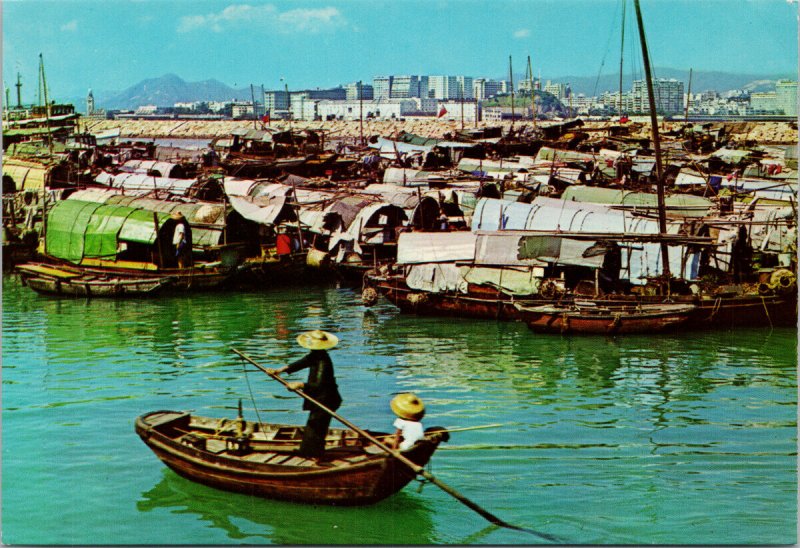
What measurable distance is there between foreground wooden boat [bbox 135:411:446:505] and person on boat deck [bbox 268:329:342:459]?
0.23 m

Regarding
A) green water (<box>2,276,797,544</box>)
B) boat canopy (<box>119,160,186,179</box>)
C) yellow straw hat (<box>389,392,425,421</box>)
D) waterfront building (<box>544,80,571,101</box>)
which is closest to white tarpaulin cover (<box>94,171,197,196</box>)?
boat canopy (<box>119,160,186,179</box>)

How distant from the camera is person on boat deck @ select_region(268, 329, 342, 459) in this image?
34.1 ft

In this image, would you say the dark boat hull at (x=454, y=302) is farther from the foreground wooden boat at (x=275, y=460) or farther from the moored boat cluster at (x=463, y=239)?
the foreground wooden boat at (x=275, y=460)

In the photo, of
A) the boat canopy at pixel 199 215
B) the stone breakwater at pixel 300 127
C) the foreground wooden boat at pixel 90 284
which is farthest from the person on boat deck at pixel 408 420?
the stone breakwater at pixel 300 127

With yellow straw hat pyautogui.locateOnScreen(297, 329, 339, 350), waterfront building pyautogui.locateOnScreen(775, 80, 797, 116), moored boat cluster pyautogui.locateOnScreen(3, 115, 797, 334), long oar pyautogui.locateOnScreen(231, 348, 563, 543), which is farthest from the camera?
moored boat cluster pyautogui.locateOnScreen(3, 115, 797, 334)

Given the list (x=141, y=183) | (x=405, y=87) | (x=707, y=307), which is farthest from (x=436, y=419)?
(x=405, y=87)

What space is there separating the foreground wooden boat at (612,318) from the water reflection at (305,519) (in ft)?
33.3

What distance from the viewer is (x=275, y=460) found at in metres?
10.9

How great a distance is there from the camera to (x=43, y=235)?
27.7m

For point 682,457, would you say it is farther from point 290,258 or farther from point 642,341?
point 290,258

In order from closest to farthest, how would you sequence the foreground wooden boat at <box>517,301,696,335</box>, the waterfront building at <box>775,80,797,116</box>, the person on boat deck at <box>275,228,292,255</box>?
the waterfront building at <box>775,80,797,116</box> < the foreground wooden boat at <box>517,301,696,335</box> < the person on boat deck at <box>275,228,292,255</box>

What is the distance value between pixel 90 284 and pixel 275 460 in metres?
15.4

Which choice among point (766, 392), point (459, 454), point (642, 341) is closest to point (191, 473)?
point (459, 454)

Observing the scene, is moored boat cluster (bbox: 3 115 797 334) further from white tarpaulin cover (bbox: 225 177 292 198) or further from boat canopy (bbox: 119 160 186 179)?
boat canopy (bbox: 119 160 186 179)
